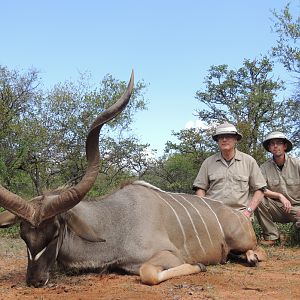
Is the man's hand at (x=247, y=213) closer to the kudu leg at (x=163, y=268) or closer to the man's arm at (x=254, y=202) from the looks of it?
the man's arm at (x=254, y=202)

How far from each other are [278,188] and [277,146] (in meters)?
0.47

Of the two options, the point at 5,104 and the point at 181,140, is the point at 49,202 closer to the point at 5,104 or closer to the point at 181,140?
the point at 5,104

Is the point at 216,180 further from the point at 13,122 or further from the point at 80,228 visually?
the point at 13,122

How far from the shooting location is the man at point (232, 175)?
16.5 ft

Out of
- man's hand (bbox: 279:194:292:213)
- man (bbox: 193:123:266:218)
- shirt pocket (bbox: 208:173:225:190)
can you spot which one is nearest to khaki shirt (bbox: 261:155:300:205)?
man's hand (bbox: 279:194:292:213)

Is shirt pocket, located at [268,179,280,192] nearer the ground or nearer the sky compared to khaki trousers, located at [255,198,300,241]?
nearer the sky

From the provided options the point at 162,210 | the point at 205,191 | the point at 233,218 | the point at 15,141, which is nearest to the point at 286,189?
the point at 205,191

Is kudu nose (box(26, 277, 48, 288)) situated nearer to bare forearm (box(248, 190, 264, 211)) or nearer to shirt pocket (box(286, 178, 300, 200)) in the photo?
bare forearm (box(248, 190, 264, 211))

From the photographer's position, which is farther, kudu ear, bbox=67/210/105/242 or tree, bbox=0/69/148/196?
tree, bbox=0/69/148/196

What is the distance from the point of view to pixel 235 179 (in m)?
5.04

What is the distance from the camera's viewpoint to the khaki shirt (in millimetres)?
5590

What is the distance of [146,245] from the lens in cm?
360

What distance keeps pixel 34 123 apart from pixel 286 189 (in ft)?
24.8

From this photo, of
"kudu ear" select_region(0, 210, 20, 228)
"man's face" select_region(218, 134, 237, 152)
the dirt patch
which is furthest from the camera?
"man's face" select_region(218, 134, 237, 152)
